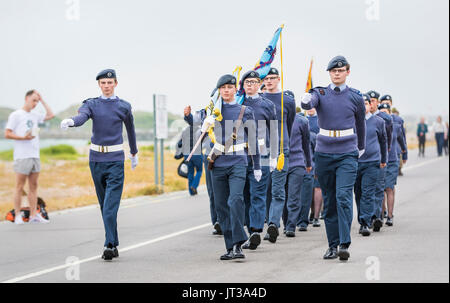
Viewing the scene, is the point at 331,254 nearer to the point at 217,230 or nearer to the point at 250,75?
the point at 250,75

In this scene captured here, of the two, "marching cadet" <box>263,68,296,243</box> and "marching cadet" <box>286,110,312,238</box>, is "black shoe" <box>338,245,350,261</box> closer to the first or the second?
"marching cadet" <box>263,68,296,243</box>

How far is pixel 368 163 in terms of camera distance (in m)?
12.4

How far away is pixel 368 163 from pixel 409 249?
222 cm

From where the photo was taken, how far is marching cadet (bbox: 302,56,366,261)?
9641 mm

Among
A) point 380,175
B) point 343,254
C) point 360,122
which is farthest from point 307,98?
point 380,175

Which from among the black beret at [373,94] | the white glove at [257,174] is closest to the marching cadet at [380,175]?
the black beret at [373,94]

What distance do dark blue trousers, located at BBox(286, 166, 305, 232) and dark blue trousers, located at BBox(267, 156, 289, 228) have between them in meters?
0.46

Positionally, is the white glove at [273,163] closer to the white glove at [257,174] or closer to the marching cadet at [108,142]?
the white glove at [257,174]

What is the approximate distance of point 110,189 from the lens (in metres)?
10.0

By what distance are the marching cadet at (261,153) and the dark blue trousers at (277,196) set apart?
13.0 inches

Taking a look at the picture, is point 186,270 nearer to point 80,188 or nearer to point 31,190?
point 31,190

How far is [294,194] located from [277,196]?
692 mm

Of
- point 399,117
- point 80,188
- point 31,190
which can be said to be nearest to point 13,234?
point 31,190

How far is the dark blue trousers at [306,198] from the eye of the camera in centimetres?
1280
